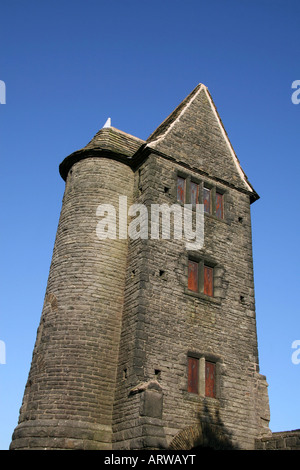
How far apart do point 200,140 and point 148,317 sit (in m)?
8.58

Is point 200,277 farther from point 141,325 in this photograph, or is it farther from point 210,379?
point 210,379

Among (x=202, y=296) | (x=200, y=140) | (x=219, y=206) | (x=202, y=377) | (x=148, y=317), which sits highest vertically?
(x=200, y=140)

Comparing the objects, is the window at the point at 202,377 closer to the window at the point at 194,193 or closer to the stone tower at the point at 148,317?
the stone tower at the point at 148,317

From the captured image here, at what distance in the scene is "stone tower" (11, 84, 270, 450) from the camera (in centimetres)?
1345

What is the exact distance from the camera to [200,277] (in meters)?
16.6

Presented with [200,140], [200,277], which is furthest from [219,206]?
[200,277]

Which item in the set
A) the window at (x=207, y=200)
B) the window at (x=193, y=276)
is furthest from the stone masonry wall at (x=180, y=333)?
the window at (x=207, y=200)

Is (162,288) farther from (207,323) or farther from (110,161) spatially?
(110,161)

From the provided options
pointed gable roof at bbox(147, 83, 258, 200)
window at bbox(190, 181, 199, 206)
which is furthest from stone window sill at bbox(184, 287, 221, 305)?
pointed gable roof at bbox(147, 83, 258, 200)

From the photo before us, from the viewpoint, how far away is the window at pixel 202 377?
579 inches

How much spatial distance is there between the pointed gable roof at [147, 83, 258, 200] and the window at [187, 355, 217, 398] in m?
7.56

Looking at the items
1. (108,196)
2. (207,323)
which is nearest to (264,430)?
(207,323)

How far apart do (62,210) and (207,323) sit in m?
6.92
